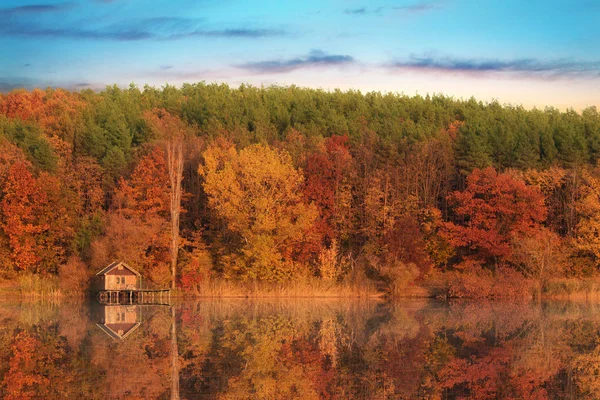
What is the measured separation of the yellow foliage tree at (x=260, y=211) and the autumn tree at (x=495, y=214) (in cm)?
1028

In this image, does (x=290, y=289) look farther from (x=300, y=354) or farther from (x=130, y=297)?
(x=300, y=354)

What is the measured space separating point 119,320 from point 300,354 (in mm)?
14189

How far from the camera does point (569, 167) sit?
65500 mm

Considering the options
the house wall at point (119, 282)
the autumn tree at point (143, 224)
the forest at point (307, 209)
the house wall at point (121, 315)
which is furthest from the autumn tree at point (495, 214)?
the house wall at point (121, 315)

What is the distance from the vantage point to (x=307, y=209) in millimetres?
56375

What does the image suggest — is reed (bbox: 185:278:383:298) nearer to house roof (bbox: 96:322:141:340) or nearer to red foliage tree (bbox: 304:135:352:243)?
red foliage tree (bbox: 304:135:352:243)

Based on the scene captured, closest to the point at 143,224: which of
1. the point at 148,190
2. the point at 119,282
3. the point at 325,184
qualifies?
the point at 148,190

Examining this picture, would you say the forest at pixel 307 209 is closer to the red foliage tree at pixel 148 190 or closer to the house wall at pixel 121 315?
the red foliage tree at pixel 148 190

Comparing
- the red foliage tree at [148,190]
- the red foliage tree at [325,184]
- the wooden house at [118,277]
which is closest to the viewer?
the wooden house at [118,277]

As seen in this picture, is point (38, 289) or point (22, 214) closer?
point (38, 289)

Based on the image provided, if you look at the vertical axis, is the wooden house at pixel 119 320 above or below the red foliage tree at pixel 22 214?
below

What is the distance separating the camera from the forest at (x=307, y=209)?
5409cm

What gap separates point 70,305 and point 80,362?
985 inches

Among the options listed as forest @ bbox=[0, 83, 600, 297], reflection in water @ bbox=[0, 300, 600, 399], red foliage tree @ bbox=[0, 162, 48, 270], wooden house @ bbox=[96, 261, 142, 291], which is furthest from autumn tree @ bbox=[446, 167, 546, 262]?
red foliage tree @ bbox=[0, 162, 48, 270]
